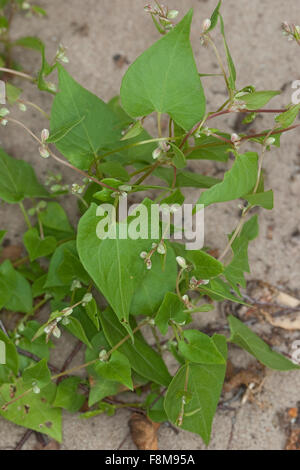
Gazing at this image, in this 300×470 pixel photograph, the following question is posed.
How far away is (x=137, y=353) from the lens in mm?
1016

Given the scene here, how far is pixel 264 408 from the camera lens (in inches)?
45.8

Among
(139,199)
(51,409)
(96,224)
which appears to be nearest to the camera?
(96,224)

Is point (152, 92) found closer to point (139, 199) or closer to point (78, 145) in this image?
point (78, 145)

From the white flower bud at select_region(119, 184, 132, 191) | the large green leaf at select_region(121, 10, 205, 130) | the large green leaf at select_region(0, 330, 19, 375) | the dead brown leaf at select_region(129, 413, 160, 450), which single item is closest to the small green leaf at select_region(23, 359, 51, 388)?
the large green leaf at select_region(0, 330, 19, 375)

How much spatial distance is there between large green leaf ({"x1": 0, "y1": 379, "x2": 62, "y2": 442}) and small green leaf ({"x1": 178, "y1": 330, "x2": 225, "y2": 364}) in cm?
32

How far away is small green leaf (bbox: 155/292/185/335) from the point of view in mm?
916

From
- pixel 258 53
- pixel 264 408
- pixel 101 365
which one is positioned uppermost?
pixel 258 53

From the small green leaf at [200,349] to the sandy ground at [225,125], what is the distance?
0.28 metres

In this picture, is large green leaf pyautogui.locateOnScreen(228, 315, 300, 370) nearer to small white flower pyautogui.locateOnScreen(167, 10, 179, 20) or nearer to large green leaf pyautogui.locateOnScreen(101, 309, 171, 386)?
large green leaf pyautogui.locateOnScreen(101, 309, 171, 386)

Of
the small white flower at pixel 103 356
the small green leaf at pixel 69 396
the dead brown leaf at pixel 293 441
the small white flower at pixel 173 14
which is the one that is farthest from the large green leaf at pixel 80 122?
the dead brown leaf at pixel 293 441

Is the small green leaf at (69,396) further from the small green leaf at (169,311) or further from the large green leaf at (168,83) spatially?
the large green leaf at (168,83)

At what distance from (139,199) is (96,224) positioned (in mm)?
391

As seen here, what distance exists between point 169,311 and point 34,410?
36cm
